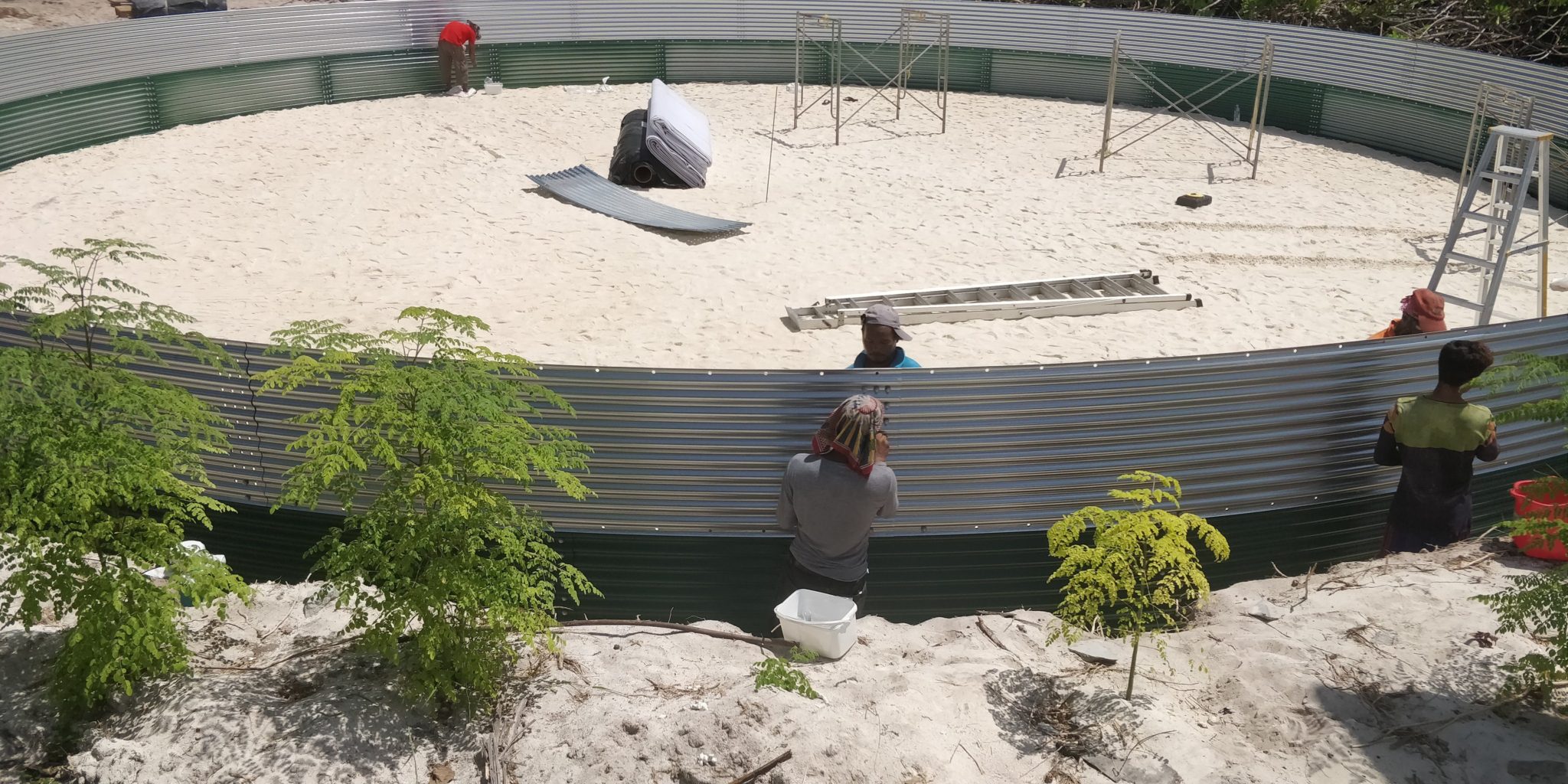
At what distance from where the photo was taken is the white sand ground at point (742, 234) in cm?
1091

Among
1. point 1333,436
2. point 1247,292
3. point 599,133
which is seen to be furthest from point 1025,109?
point 1333,436

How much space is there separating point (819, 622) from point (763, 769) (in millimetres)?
997

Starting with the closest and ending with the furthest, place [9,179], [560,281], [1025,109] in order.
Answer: [560,281] → [9,179] → [1025,109]

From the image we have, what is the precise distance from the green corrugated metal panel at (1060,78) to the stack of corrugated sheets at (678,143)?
6.91 m

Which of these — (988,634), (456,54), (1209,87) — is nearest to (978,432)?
(988,634)

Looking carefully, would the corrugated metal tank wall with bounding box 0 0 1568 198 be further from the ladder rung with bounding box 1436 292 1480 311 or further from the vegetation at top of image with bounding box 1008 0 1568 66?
the ladder rung with bounding box 1436 292 1480 311

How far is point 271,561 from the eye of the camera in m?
7.08

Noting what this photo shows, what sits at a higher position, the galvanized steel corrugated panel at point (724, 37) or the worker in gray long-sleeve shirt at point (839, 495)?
the galvanized steel corrugated panel at point (724, 37)

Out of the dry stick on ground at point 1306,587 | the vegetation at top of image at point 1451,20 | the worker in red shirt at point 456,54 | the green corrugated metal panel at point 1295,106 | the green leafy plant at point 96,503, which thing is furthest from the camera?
the worker in red shirt at point 456,54

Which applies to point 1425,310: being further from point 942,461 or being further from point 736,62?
point 736,62

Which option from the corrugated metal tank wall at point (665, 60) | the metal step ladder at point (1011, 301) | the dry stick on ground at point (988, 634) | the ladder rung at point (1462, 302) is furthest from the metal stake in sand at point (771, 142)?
the dry stick on ground at point (988, 634)

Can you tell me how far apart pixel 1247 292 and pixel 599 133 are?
8.72 meters

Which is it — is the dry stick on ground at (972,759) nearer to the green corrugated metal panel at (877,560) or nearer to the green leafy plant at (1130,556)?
the green leafy plant at (1130,556)

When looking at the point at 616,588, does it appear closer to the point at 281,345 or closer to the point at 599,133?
the point at 281,345
